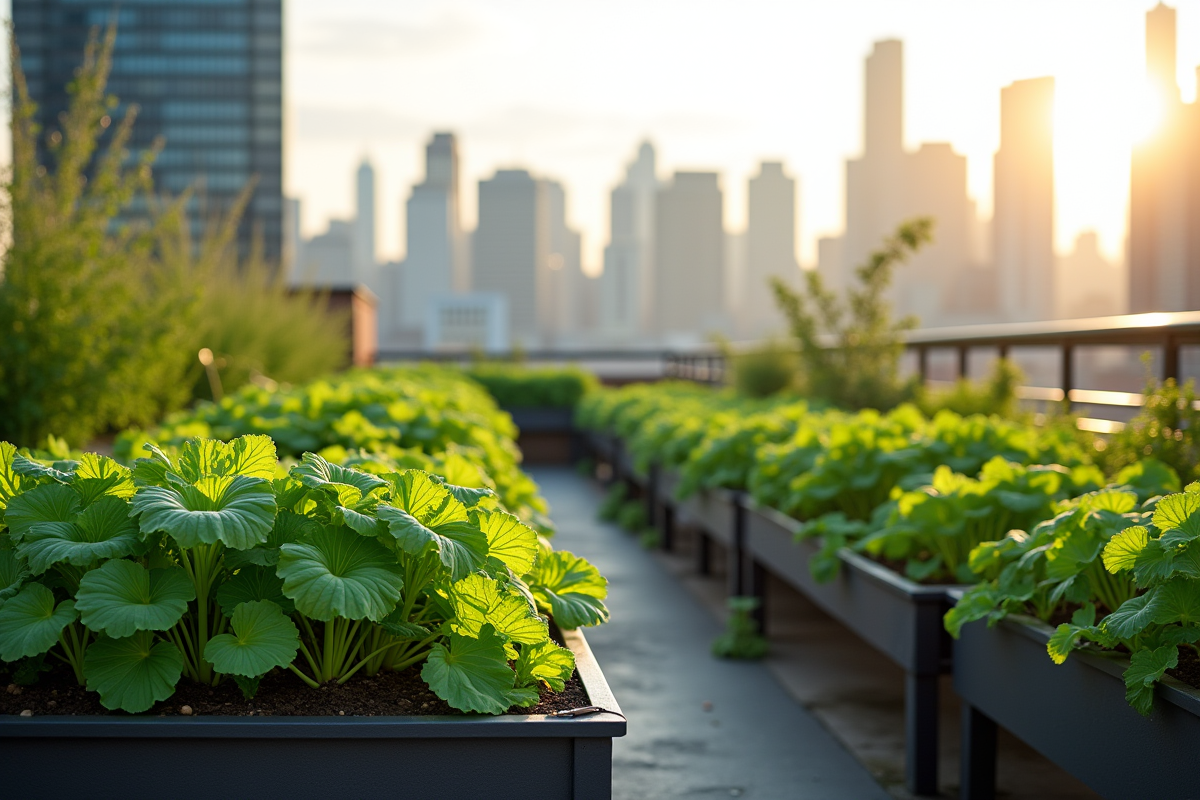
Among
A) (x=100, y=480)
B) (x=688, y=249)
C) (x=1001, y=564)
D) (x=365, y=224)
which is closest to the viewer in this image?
(x=100, y=480)

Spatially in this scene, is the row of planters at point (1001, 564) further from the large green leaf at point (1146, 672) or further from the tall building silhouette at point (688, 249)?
the tall building silhouette at point (688, 249)

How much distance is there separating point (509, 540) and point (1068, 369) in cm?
374

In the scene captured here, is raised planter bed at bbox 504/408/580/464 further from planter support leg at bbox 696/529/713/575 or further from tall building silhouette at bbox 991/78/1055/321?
planter support leg at bbox 696/529/713/575

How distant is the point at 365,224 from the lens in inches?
6624

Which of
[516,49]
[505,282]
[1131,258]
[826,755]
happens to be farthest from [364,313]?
[505,282]

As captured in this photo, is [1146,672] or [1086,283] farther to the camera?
[1086,283]

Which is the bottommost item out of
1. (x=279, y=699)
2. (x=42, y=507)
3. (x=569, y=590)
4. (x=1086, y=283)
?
(x=279, y=699)

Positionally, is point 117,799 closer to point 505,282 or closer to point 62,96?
point 62,96

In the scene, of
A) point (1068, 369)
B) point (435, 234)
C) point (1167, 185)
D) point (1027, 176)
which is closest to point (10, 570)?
point (1068, 369)

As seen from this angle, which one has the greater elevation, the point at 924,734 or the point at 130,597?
the point at 130,597

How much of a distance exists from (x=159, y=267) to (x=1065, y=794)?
6268mm

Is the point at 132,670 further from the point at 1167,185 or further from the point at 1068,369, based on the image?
the point at 1167,185

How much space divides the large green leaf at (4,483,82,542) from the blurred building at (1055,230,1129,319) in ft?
A: 31.6

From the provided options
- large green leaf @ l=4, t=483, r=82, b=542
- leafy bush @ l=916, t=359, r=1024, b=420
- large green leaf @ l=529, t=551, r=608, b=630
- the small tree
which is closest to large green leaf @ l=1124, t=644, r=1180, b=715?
large green leaf @ l=529, t=551, r=608, b=630
